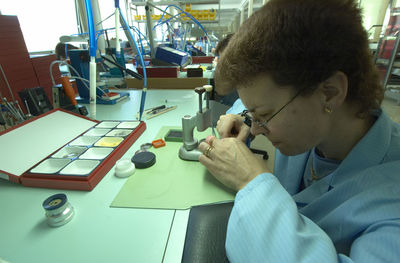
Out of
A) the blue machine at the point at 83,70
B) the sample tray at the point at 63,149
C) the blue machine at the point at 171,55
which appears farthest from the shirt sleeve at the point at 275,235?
A: the blue machine at the point at 171,55

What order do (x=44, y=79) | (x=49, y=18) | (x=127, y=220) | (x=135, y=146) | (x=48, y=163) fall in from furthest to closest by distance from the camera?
(x=49, y=18), (x=44, y=79), (x=135, y=146), (x=48, y=163), (x=127, y=220)

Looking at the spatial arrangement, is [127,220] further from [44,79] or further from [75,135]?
[44,79]

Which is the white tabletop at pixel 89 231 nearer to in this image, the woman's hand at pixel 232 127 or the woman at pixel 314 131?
the woman at pixel 314 131

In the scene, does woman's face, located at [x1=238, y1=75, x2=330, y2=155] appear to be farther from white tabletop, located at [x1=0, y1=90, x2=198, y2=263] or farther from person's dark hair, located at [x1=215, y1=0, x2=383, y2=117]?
white tabletop, located at [x1=0, y1=90, x2=198, y2=263]

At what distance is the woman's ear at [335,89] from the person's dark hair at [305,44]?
14 mm

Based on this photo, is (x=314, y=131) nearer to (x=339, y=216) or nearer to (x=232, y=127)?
(x=339, y=216)

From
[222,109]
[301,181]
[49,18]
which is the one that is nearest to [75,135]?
[301,181]

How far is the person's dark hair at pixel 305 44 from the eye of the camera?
0.41 m

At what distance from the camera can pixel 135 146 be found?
3.04ft

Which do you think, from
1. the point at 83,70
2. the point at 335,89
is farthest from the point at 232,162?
the point at 83,70

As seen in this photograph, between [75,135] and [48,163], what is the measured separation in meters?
0.23

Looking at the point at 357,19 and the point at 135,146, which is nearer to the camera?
the point at 357,19

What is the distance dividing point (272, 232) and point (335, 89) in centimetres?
34

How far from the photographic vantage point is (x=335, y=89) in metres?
0.46
